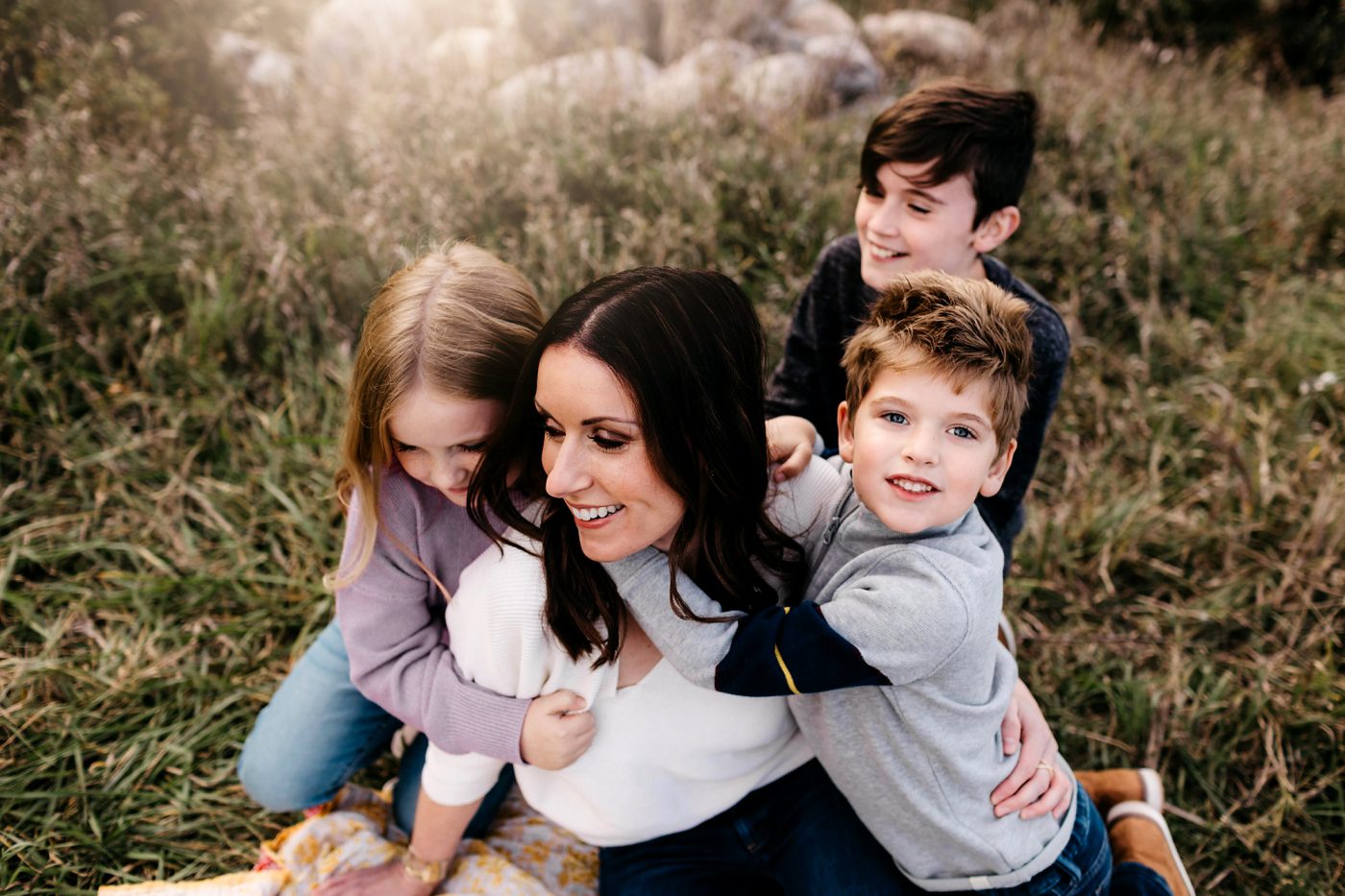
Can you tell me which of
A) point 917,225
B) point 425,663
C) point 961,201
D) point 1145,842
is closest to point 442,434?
point 425,663

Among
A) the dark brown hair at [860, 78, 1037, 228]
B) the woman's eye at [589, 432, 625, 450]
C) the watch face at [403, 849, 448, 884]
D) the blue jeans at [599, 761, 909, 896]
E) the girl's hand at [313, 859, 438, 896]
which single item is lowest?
the girl's hand at [313, 859, 438, 896]

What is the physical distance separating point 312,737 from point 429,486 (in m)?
0.77

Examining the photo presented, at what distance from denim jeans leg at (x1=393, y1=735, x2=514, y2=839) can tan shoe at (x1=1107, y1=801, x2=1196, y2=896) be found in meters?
1.43

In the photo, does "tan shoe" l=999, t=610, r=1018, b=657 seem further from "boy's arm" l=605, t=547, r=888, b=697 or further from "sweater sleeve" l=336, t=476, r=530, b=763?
"sweater sleeve" l=336, t=476, r=530, b=763

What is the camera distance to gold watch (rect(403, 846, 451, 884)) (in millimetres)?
1922

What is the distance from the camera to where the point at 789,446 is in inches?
73.7

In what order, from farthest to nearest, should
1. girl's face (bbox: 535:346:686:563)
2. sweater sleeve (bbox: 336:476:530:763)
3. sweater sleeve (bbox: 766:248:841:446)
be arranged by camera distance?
sweater sleeve (bbox: 766:248:841:446)
sweater sleeve (bbox: 336:476:530:763)
girl's face (bbox: 535:346:686:563)

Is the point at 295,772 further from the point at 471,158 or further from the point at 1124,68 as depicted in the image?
the point at 1124,68

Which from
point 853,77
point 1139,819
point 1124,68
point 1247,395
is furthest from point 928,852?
point 1124,68

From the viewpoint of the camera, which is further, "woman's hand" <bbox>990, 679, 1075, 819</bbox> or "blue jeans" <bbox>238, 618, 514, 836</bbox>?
"blue jeans" <bbox>238, 618, 514, 836</bbox>

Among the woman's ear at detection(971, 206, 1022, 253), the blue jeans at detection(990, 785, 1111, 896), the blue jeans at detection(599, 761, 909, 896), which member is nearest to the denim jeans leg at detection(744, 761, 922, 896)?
the blue jeans at detection(599, 761, 909, 896)

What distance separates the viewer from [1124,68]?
515cm

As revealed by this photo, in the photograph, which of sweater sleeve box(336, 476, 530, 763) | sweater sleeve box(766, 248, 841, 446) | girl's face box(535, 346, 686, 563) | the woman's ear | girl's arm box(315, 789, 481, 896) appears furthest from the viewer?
sweater sleeve box(766, 248, 841, 446)

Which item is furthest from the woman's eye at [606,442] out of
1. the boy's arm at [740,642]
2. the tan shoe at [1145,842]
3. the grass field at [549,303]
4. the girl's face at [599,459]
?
the grass field at [549,303]
